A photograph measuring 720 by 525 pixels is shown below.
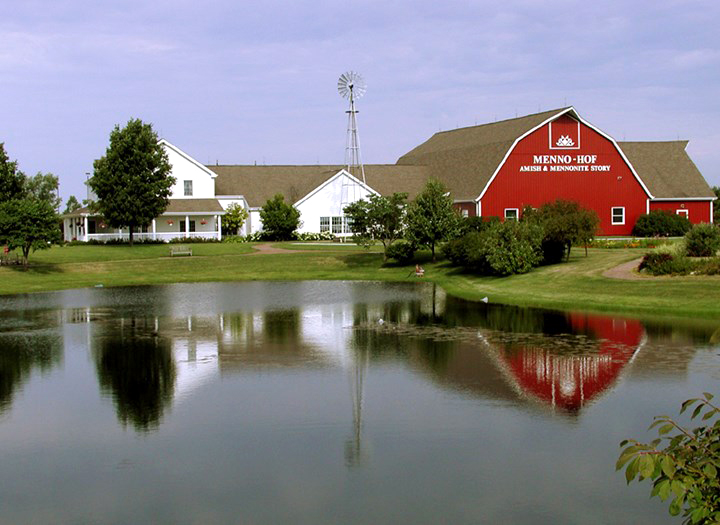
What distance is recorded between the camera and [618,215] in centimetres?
6831

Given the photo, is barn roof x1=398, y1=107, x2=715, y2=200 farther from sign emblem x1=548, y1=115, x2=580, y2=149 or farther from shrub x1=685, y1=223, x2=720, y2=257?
shrub x1=685, y1=223, x2=720, y2=257

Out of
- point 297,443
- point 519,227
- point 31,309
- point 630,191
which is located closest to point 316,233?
point 630,191

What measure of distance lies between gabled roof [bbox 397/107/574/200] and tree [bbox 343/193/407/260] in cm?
1329

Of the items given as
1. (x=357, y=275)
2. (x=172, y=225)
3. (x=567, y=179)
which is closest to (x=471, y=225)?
(x=357, y=275)

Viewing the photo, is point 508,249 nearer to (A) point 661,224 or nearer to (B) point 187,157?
(A) point 661,224

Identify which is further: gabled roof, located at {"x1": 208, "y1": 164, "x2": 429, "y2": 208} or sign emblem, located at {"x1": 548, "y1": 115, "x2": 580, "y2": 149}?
gabled roof, located at {"x1": 208, "y1": 164, "x2": 429, "y2": 208}

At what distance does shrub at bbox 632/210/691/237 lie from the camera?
6544cm

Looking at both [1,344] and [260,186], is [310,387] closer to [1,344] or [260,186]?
[1,344]

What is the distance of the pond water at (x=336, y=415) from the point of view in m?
13.2

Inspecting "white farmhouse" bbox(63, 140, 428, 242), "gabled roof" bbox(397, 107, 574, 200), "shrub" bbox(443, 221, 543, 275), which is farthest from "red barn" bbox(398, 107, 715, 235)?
"shrub" bbox(443, 221, 543, 275)

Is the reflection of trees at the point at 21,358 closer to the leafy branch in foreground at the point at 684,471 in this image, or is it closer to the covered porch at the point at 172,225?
the leafy branch in foreground at the point at 684,471

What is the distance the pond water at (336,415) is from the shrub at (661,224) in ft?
119

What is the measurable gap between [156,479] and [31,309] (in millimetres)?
25586

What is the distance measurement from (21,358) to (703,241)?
28538 mm
